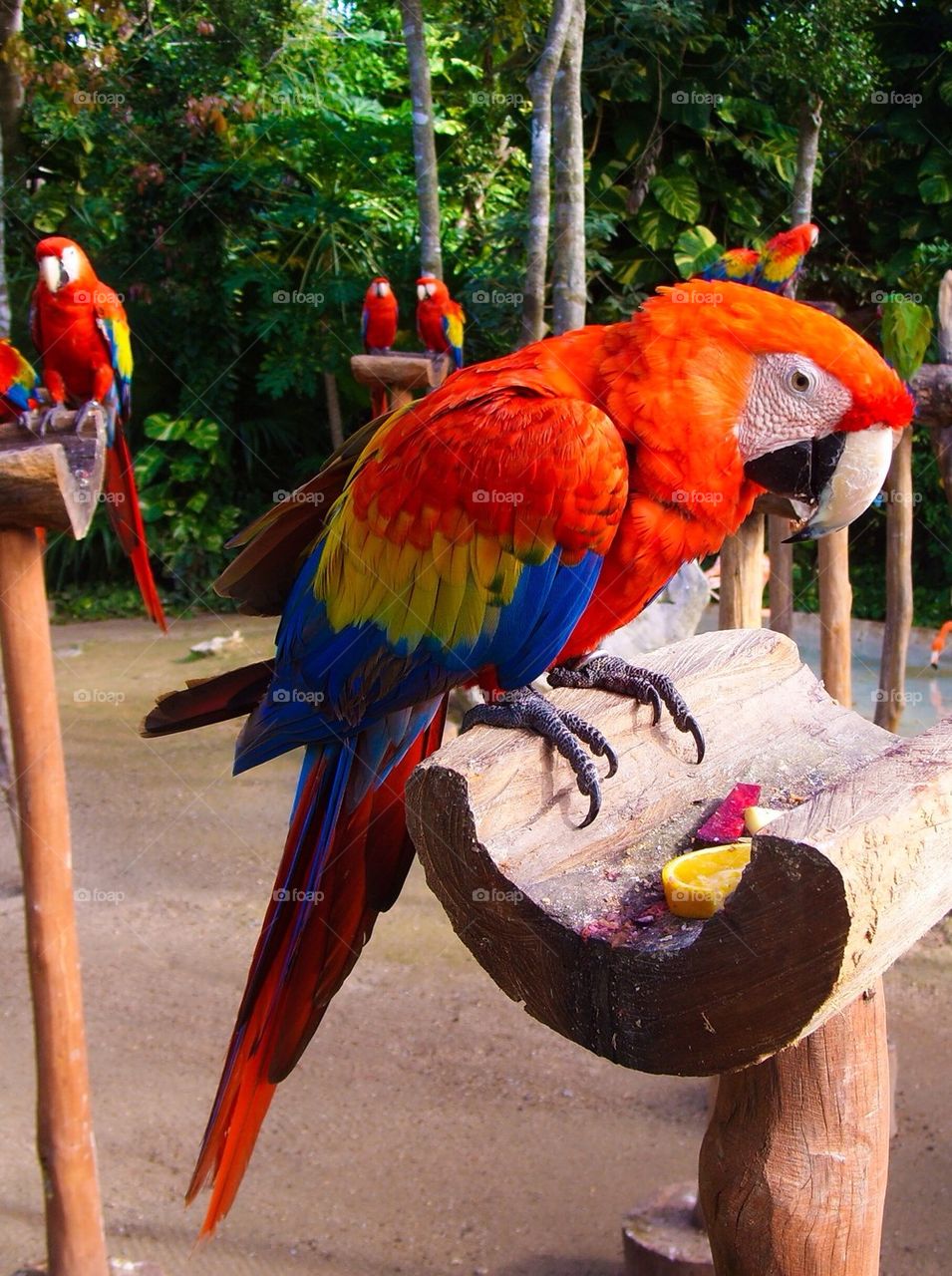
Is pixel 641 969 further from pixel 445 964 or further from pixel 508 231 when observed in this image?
pixel 508 231

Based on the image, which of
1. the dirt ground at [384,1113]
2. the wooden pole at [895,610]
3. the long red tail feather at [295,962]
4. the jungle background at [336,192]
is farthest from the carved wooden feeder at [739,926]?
the jungle background at [336,192]

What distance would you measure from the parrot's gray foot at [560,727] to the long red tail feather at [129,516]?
180cm

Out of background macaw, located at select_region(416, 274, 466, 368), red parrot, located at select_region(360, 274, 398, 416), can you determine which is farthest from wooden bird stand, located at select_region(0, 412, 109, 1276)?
red parrot, located at select_region(360, 274, 398, 416)

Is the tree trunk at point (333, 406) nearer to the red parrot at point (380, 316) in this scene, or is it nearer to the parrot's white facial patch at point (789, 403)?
the red parrot at point (380, 316)

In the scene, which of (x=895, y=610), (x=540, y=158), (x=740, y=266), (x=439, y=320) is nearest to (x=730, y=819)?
(x=895, y=610)

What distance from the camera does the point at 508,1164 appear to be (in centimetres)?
254

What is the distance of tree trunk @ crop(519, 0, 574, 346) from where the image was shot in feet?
11.7

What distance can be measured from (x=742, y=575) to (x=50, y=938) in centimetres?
197

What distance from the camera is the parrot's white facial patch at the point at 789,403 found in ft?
4.80

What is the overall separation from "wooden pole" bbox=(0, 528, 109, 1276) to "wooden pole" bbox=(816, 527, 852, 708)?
2302mm

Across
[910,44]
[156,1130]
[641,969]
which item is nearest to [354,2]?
[910,44]

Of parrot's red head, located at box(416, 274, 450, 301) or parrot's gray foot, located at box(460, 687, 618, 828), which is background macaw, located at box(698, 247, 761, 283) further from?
parrot's gray foot, located at box(460, 687, 618, 828)

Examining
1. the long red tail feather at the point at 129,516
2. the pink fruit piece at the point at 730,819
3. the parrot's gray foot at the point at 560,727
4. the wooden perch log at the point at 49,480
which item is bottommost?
the long red tail feather at the point at 129,516

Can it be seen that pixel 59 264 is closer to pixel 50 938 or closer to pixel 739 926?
pixel 50 938
